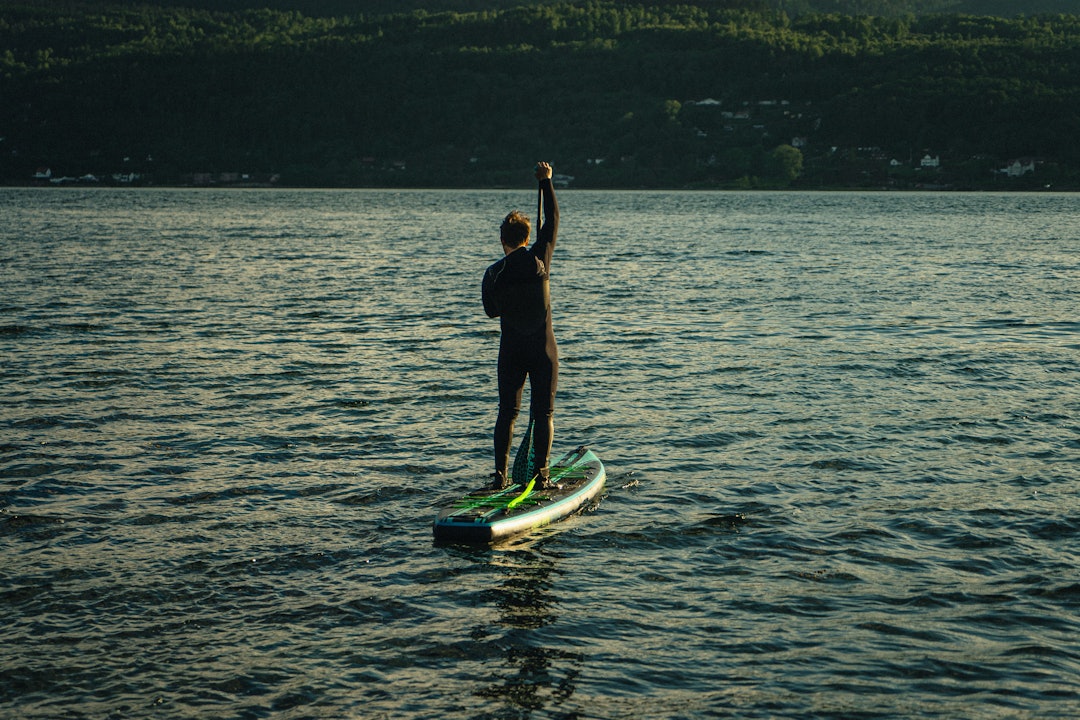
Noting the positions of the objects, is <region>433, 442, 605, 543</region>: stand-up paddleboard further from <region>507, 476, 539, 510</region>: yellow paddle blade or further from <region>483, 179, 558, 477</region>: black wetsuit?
<region>483, 179, 558, 477</region>: black wetsuit

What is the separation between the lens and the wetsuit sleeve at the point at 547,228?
11727 mm

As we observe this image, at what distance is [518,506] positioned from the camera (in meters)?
12.4

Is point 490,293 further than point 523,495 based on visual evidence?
No

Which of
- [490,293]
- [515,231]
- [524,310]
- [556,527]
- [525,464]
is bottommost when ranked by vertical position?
[556,527]

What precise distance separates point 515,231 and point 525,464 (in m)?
2.84

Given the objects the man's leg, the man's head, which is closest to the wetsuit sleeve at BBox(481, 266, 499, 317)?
the man's head

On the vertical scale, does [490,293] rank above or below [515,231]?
below

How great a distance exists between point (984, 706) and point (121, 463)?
11419mm

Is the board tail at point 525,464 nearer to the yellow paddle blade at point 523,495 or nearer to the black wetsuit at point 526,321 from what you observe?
the yellow paddle blade at point 523,495

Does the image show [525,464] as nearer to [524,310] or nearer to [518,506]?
[518,506]

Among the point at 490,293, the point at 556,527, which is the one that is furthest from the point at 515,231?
the point at 556,527

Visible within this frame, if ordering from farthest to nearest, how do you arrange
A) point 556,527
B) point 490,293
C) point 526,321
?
point 556,527 < point 526,321 < point 490,293

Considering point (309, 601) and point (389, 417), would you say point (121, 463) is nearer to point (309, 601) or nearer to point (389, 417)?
point (389, 417)

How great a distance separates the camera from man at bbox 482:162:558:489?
11781 millimetres
